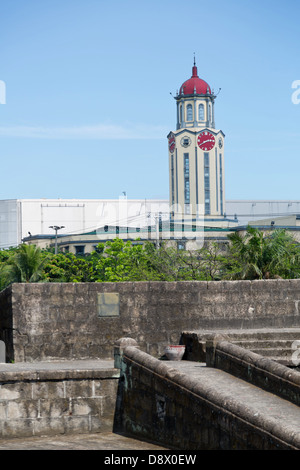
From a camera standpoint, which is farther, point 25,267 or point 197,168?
point 197,168

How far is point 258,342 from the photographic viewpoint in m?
13.1

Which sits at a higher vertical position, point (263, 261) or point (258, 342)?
point (263, 261)

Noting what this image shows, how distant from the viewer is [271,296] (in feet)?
48.6

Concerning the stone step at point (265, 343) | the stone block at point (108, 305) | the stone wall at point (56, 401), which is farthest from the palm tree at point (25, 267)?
the stone wall at point (56, 401)

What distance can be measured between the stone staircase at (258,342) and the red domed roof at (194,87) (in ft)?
339

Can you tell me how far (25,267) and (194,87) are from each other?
7509 cm

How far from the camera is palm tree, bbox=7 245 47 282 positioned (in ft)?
146

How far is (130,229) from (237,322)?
67434 mm

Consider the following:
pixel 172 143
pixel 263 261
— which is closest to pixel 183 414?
pixel 263 261

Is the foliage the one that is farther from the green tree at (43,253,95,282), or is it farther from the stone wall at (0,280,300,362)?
the stone wall at (0,280,300,362)

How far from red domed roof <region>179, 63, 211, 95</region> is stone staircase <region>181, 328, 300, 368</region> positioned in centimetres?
10332

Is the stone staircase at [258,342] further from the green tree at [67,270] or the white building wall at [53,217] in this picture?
the white building wall at [53,217]

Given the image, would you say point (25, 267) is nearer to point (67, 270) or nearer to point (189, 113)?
point (67, 270)
